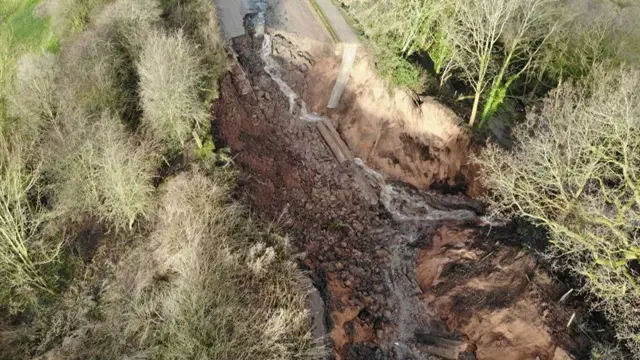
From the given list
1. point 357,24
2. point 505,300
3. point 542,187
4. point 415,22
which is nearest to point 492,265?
point 505,300

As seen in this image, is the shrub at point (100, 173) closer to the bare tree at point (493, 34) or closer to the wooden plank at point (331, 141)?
the wooden plank at point (331, 141)

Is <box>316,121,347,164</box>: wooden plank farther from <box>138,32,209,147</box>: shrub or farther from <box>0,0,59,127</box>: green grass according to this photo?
<box>0,0,59,127</box>: green grass

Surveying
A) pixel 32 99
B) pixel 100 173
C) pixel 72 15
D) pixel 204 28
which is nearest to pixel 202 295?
pixel 100 173

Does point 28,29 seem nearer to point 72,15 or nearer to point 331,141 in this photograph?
point 72,15

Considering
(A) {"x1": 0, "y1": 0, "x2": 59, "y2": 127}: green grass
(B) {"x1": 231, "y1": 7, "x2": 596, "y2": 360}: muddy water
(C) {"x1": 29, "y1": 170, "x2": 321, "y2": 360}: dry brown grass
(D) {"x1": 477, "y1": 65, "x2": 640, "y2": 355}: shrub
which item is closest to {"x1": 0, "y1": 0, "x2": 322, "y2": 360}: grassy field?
(C) {"x1": 29, "y1": 170, "x2": 321, "y2": 360}: dry brown grass

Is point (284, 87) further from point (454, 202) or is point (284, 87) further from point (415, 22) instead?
point (454, 202)

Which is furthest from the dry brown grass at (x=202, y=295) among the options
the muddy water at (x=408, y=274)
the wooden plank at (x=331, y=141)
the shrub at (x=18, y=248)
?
the wooden plank at (x=331, y=141)
